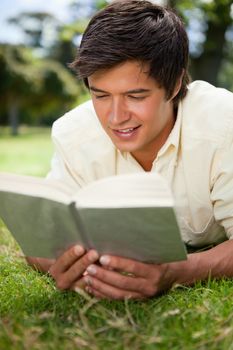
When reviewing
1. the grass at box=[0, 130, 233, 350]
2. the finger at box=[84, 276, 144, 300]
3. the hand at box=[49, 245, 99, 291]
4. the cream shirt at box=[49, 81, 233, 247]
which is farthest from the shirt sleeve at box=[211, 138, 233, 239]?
the hand at box=[49, 245, 99, 291]

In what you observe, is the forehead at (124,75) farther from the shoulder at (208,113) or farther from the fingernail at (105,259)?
the fingernail at (105,259)

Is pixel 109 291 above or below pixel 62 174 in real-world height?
below

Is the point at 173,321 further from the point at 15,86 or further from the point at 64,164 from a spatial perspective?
the point at 15,86

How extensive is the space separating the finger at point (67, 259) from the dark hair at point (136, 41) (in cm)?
76

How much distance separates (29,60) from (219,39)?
27.6m

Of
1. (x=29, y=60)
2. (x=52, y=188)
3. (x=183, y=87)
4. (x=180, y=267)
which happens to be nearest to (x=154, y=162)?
(x=183, y=87)

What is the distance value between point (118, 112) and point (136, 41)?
1.01 feet

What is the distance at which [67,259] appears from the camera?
200 centimetres

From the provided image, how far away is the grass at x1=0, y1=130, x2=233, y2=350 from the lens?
65.0 inches

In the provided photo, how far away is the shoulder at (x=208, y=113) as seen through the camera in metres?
2.50

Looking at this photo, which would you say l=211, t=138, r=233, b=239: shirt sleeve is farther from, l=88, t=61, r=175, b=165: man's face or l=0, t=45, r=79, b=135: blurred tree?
l=0, t=45, r=79, b=135: blurred tree

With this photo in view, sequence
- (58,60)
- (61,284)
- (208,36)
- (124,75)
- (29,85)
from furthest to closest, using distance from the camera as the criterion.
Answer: (58,60) → (29,85) → (208,36) → (124,75) → (61,284)

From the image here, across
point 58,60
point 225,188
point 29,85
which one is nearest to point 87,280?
point 225,188

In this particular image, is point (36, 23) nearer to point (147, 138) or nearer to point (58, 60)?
point (58, 60)
